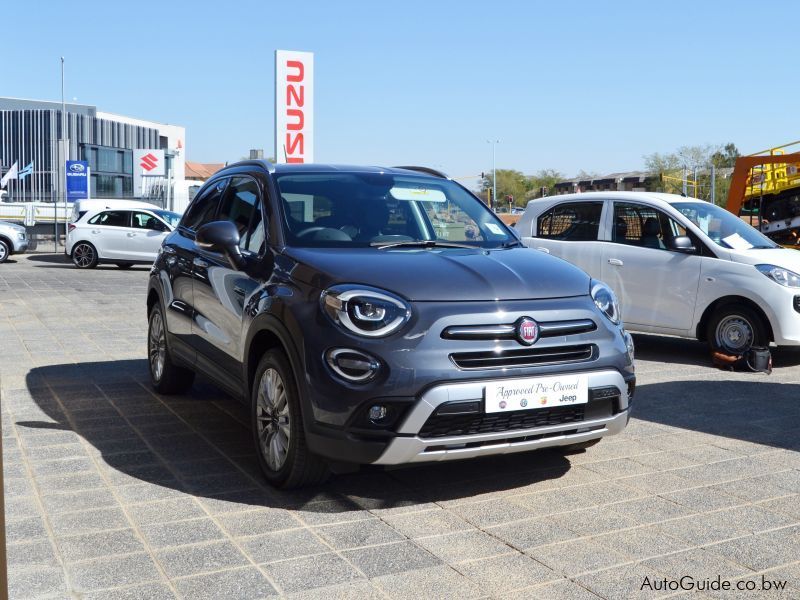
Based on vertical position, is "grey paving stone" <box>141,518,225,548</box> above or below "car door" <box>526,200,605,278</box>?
below

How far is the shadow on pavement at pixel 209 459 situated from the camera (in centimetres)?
456

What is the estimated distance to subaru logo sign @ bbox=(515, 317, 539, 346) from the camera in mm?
4164

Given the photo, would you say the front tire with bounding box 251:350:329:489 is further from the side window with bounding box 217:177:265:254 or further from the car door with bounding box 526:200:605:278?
the car door with bounding box 526:200:605:278

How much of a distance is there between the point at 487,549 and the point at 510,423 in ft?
2.08

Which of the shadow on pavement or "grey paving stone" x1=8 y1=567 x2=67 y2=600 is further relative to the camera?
the shadow on pavement

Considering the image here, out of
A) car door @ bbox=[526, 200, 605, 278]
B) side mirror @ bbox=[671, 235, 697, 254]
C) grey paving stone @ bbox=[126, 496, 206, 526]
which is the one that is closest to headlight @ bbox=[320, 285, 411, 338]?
grey paving stone @ bbox=[126, 496, 206, 526]

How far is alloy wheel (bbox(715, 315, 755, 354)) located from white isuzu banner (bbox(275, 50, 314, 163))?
26.9 ft

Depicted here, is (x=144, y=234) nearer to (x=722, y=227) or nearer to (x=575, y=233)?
(x=575, y=233)

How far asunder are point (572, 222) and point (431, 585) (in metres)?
6.95

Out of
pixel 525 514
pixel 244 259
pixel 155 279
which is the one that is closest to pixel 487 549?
pixel 525 514

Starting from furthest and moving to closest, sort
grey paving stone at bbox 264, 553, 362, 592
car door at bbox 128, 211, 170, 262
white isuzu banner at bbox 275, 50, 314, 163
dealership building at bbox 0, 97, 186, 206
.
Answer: dealership building at bbox 0, 97, 186, 206, car door at bbox 128, 211, 170, 262, white isuzu banner at bbox 275, 50, 314, 163, grey paving stone at bbox 264, 553, 362, 592

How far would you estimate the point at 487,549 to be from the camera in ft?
12.4

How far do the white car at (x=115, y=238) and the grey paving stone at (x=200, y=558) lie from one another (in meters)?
20.3

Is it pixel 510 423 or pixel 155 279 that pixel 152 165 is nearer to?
pixel 155 279
